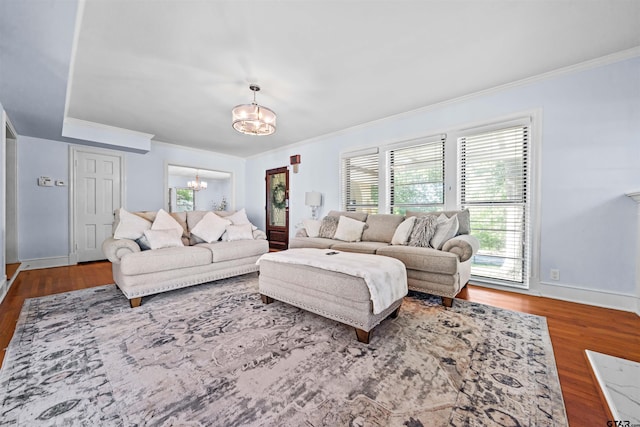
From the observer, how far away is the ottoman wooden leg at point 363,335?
1.74 m

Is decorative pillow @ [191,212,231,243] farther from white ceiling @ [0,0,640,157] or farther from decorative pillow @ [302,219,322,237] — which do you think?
white ceiling @ [0,0,640,157]

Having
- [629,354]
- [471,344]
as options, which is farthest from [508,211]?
[471,344]

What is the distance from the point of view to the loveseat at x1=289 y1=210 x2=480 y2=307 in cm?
247

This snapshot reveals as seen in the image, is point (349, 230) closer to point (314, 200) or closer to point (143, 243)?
point (314, 200)

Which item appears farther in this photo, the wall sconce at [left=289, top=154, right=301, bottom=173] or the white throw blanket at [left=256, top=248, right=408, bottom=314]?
the wall sconce at [left=289, top=154, right=301, bottom=173]

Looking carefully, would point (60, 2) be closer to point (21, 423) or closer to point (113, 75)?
point (113, 75)

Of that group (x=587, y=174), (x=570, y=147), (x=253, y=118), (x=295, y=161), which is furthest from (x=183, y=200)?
(x=587, y=174)

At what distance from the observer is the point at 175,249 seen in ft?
9.25

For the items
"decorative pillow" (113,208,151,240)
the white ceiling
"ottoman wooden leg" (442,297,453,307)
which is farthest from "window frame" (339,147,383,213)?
"decorative pillow" (113,208,151,240)

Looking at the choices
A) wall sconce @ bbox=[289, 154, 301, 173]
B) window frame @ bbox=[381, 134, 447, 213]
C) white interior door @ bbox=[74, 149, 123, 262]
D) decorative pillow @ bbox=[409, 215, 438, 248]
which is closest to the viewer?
decorative pillow @ bbox=[409, 215, 438, 248]

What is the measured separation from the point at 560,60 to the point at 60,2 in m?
4.18

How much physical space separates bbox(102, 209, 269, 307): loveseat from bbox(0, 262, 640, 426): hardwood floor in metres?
0.83

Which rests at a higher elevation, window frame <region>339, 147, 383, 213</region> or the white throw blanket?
window frame <region>339, 147, 383, 213</region>

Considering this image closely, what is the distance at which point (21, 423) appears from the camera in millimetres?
1091
